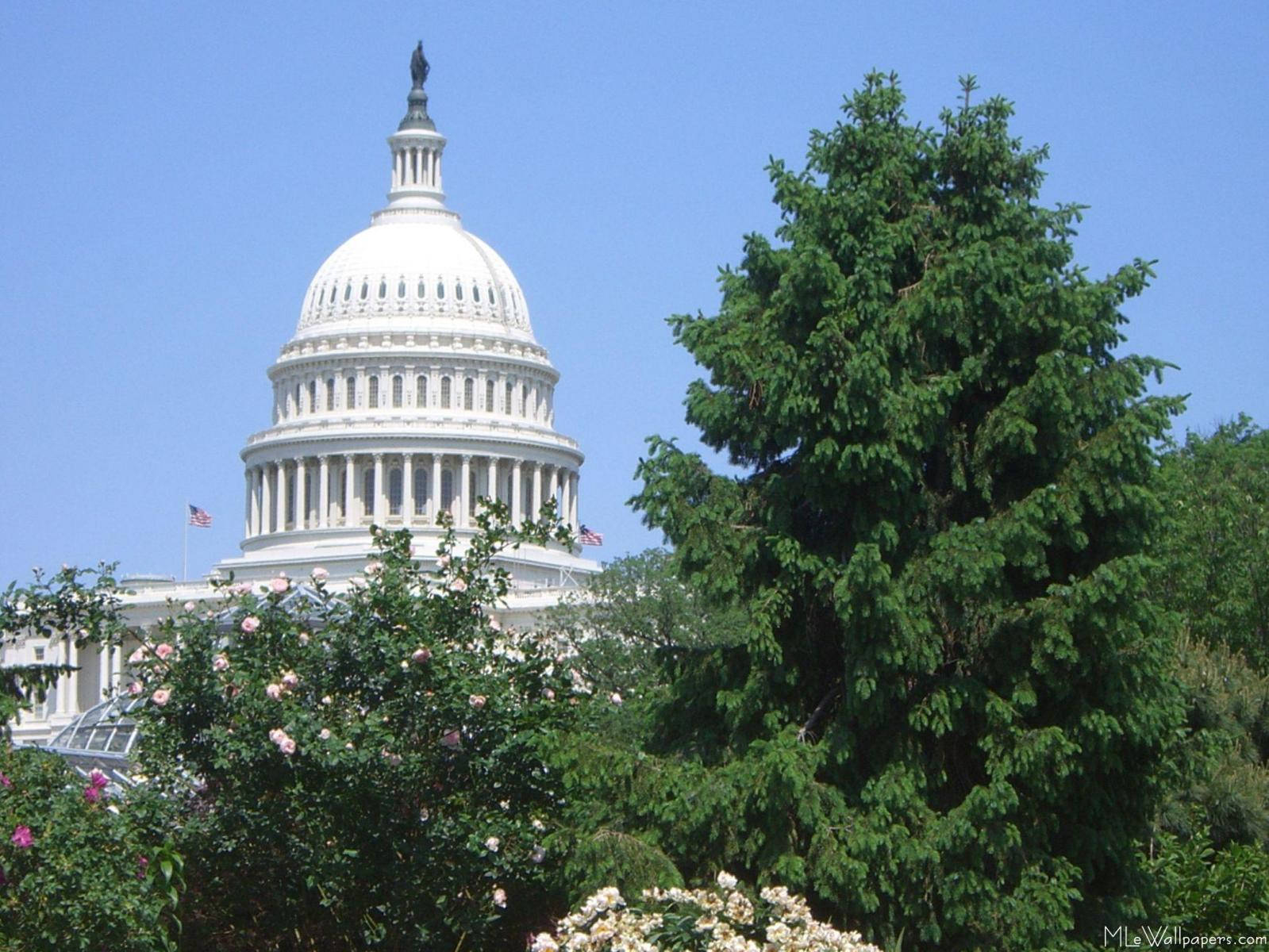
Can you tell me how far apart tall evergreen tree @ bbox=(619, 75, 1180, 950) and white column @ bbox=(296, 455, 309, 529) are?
111144 mm

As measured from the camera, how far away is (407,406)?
14200 cm

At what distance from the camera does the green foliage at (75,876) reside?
25.6 meters

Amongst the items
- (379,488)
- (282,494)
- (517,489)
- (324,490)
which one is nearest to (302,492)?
(324,490)

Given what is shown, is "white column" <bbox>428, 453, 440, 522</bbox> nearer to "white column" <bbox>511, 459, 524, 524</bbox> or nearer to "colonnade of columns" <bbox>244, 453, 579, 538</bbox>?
"colonnade of columns" <bbox>244, 453, 579, 538</bbox>

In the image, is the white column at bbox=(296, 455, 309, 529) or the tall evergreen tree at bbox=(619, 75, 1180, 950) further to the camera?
the white column at bbox=(296, 455, 309, 529)

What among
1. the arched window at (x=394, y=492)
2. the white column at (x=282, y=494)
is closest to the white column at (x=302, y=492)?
the white column at (x=282, y=494)

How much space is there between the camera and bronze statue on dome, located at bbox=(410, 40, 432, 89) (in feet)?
497

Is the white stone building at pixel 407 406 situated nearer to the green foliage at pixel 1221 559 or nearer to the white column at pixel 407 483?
the white column at pixel 407 483

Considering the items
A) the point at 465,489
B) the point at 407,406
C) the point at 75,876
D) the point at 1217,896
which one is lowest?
the point at 75,876

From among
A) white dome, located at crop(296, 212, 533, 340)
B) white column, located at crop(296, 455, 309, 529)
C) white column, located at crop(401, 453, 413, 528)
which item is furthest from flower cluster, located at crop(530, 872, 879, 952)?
white dome, located at crop(296, 212, 533, 340)

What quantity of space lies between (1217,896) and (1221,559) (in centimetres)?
2205

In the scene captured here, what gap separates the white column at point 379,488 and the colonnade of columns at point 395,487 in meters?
0.04

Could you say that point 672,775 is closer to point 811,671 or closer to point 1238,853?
point 811,671

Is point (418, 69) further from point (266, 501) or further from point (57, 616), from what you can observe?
point (57, 616)
